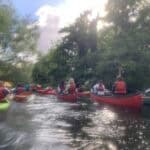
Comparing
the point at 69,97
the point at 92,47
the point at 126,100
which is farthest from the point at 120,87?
the point at 92,47

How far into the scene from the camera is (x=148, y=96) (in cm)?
3109

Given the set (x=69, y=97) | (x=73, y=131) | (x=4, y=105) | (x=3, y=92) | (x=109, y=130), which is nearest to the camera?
(x=73, y=131)

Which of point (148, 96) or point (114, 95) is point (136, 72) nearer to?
point (148, 96)

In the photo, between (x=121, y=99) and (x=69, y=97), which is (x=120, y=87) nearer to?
(x=121, y=99)

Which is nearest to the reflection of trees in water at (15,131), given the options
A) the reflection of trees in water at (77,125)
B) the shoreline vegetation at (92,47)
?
Answer: the reflection of trees in water at (77,125)

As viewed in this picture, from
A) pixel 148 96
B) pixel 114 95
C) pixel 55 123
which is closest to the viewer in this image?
pixel 55 123

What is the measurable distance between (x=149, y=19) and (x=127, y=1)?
10.6ft

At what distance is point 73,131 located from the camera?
55.2 ft

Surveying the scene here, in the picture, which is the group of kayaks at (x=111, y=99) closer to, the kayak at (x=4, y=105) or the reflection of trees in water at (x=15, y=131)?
the kayak at (x=4, y=105)

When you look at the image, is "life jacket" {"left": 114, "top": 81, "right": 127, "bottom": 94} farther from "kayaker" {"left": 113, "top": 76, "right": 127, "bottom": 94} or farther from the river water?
the river water

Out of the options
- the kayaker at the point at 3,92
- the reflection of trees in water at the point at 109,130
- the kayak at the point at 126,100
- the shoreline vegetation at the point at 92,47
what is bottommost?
the reflection of trees in water at the point at 109,130

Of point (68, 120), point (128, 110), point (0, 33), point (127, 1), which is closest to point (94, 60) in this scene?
point (127, 1)

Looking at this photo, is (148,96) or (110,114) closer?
(110,114)

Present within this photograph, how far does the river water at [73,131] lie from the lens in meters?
13.9
